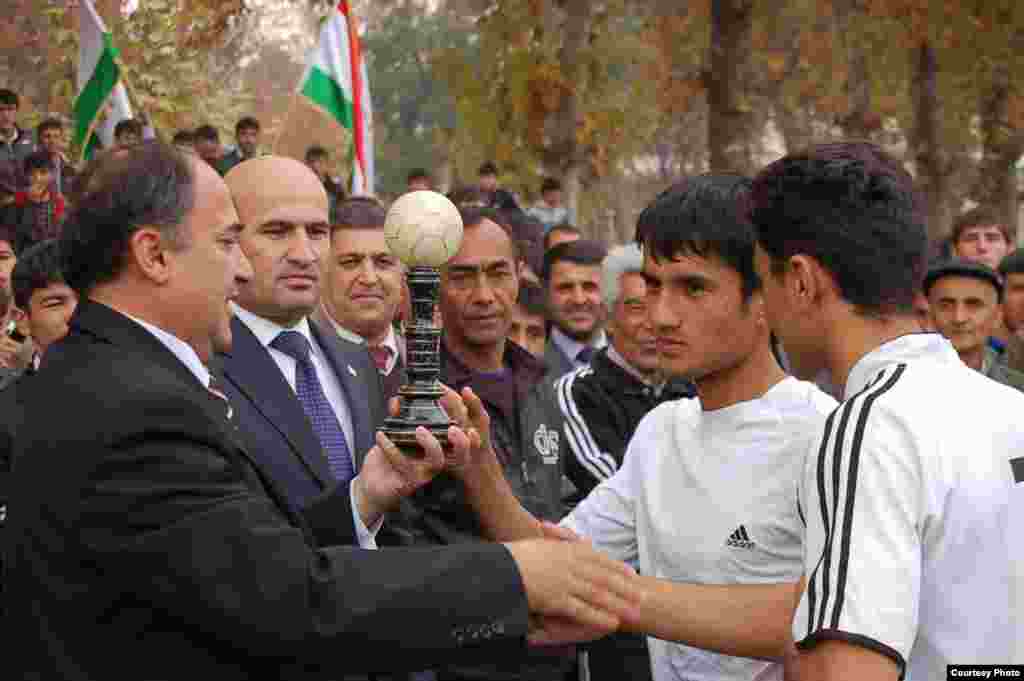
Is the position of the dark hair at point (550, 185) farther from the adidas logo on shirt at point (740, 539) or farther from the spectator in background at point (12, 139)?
the adidas logo on shirt at point (740, 539)

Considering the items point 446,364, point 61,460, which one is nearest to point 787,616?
point 61,460

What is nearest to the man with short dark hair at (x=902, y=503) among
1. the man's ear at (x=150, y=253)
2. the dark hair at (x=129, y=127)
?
the man's ear at (x=150, y=253)

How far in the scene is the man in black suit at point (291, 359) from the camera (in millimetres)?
4180

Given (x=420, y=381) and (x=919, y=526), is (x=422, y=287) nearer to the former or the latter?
(x=420, y=381)

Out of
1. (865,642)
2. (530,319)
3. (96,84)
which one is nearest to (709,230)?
(865,642)

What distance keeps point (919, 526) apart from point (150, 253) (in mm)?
1690

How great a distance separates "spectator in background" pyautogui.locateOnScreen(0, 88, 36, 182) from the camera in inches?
528

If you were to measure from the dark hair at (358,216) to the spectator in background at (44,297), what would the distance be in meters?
1.20

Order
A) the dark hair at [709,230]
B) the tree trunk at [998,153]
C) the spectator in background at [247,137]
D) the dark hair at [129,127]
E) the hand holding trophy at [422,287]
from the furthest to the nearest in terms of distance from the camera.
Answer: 1. the tree trunk at [998,153]
2. the spectator in background at [247,137]
3. the dark hair at [129,127]
4. the dark hair at [709,230]
5. the hand holding trophy at [422,287]

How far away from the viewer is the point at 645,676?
5.24m

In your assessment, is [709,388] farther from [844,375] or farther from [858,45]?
[858,45]

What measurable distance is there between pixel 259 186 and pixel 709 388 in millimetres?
1816

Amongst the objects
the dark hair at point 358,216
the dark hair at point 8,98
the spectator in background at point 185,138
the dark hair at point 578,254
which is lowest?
the dark hair at point 578,254

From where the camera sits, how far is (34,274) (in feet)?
20.7
